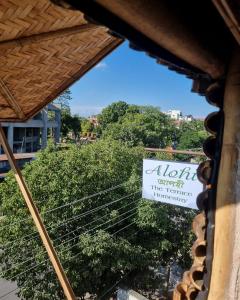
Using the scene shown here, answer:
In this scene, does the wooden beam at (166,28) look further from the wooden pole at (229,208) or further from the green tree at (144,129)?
the green tree at (144,129)

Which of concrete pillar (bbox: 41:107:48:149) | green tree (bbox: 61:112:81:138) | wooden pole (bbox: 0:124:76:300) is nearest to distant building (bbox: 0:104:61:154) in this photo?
concrete pillar (bbox: 41:107:48:149)

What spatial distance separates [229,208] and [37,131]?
38.0 metres

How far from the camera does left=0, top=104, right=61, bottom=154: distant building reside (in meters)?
35.0

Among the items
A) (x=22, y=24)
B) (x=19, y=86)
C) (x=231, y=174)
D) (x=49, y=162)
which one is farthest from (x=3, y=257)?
(x=231, y=174)

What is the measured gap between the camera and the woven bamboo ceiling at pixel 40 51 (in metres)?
1.72

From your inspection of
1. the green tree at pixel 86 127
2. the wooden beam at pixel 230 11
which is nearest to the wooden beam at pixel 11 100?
the wooden beam at pixel 230 11

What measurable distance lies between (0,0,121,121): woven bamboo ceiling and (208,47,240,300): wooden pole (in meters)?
0.92

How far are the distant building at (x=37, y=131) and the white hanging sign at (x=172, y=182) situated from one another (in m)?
27.7

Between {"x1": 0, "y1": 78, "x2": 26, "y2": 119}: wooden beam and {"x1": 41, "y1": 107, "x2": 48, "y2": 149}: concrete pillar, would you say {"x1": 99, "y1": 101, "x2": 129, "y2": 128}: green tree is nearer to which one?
{"x1": 41, "y1": 107, "x2": 48, "y2": 149}: concrete pillar

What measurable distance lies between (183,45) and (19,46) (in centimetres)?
123

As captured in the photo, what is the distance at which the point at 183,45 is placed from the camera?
93 centimetres

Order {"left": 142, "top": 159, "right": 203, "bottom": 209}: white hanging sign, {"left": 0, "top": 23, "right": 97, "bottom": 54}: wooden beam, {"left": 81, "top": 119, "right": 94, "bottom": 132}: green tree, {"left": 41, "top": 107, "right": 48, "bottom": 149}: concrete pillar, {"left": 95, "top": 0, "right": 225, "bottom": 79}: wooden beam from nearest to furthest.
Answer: {"left": 95, "top": 0, "right": 225, "bottom": 79}: wooden beam < {"left": 0, "top": 23, "right": 97, "bottom": 54}: wooden beam < {"left": 142, "top": 159, "right": 203, "bottom": 209}: white hanging sign < {"left": 41, "top": 107, "right": 48, "bottom": 149}: concrete pillar < {"left": 81, "top": 119, "right": 94, "bottom": 132}: green tree

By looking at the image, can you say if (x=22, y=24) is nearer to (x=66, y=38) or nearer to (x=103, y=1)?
(x=66, y=38)

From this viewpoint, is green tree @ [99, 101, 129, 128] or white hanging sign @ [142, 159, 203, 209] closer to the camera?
white hanging sign @ [142, 159, 203, 209]
